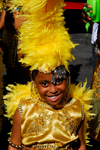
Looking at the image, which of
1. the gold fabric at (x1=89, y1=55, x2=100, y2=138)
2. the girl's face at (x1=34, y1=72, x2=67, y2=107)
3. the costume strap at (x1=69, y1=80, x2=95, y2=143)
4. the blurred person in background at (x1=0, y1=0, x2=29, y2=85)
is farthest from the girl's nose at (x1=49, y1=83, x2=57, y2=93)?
the blurred person in background at (x1=0, y1=0, x2=29, y2=85)

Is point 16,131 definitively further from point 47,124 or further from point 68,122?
point 68,122

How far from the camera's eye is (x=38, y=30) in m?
1.68

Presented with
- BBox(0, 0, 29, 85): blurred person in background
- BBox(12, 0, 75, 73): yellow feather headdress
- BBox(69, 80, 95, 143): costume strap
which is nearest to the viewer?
BBox(12, 0, 75, 73): yellow feather headdress

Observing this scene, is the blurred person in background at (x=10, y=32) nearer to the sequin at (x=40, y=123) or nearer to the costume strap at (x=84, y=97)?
the costume strap at (x=84, y=97)

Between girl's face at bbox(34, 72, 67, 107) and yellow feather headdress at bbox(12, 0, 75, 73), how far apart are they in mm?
67

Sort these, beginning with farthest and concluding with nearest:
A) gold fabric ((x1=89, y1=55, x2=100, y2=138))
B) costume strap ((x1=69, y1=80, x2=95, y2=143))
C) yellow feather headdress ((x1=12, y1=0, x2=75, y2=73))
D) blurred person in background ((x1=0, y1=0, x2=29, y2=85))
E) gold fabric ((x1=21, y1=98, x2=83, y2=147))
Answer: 1. blurred person in background ((x1=0, y1=0, x2=29, y2=85))
2. gold fabric ((x1=89, y1=55, x2=100, y2=138))
3. costume strap ((x1=69, y1=80, x2=95, y2=143))
4. gold fabric ((x1=21, y1=98, x2=83, y2=147))
5. yellow feather headdress ((x1=12, y1=0, x2=75, y2=73))

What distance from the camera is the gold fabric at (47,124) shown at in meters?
1.81

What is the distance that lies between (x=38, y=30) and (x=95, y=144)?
7.09 feet

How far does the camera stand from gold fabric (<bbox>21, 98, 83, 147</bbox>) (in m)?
1.81

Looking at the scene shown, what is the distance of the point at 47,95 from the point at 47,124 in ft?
0.90

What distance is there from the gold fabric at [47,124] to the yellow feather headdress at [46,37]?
38 cm

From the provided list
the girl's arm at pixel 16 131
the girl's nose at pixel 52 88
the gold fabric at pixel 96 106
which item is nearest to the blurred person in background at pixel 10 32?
the gold fabric at pixel 96 106

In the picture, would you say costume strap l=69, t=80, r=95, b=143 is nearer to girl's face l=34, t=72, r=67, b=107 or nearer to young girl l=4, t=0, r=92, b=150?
young girl l=4, t=0, r=92, b=150

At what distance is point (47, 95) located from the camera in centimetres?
172
